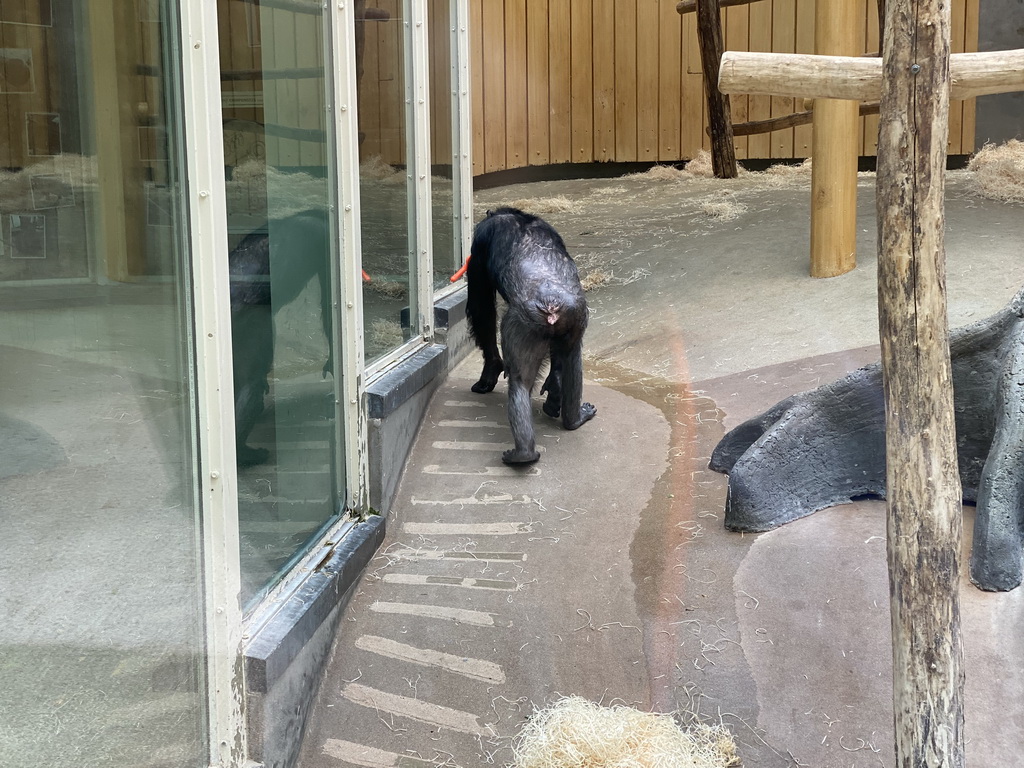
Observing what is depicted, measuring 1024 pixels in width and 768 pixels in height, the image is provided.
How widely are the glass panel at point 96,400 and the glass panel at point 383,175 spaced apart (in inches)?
72.0

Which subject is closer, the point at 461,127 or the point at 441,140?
the point at 441,140

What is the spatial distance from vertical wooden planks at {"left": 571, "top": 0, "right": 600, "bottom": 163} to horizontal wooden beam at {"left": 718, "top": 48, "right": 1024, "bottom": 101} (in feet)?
33.2

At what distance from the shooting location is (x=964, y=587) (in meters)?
3.54

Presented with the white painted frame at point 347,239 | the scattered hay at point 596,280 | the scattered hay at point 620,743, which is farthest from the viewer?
the scattered hay at point 596,280

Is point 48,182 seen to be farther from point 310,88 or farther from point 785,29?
point 785,29

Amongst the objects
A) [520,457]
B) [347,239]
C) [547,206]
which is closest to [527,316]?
[520,457]

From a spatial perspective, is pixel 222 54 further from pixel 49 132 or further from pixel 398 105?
pixel 398 105

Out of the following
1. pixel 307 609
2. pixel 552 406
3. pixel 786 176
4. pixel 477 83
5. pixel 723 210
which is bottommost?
pixel 307 609

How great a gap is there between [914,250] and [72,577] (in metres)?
2.10

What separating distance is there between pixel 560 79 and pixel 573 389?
815 centimetres

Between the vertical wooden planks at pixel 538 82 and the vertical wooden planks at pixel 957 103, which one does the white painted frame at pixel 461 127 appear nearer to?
the vertical wooden planks at pixel 538 82

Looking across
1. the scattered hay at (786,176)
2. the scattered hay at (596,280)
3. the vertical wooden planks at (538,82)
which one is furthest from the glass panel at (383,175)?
the vertical wooden planks at (538,82)

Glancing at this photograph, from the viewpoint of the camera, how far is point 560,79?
12531 millimetres

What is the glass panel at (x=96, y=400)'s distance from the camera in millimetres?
2102
